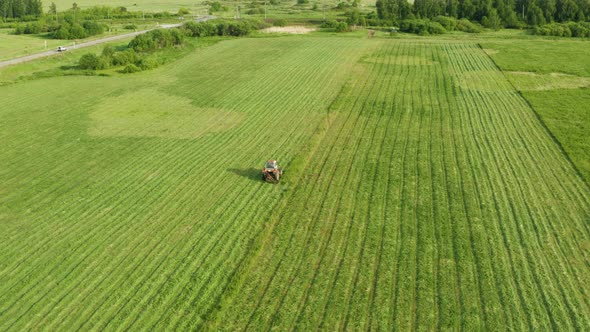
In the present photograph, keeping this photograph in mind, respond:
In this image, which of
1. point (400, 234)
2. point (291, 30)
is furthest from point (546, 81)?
point (291, 30)

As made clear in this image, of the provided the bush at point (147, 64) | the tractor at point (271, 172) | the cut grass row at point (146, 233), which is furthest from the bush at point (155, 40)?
the tractor at point (271, 172)

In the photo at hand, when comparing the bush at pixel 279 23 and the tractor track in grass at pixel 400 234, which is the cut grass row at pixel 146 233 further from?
the bush at pixel 279 23

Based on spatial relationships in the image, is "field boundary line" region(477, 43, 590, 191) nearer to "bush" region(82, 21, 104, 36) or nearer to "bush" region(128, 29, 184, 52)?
"bush" region(128, 29, 184, 52)

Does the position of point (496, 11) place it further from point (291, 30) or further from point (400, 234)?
point (400, 234)

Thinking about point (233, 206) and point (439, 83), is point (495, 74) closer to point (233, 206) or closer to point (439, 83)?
point (439, 83)

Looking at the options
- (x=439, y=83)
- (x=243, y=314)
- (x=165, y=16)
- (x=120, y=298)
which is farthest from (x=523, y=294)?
(x=165, y=16)

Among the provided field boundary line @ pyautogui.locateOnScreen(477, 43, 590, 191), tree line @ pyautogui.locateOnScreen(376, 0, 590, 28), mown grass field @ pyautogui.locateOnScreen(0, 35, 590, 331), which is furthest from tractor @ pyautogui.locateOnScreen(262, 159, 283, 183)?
tree line @ pyautogui.locateOnScreen(376, 0, 590, 28)
